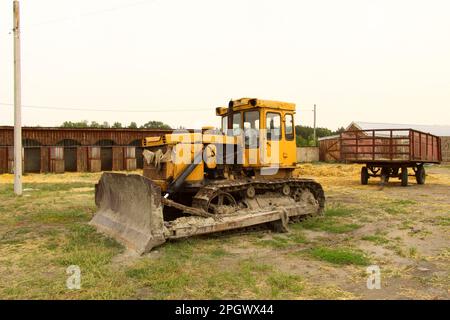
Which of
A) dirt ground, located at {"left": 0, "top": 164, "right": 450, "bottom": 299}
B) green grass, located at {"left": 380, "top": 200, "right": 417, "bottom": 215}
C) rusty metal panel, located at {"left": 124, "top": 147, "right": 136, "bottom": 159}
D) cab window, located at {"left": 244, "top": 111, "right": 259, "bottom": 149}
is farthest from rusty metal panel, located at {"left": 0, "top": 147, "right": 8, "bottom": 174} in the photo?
green grass, located at {"left": 380, "top": 200, "right": 417, "bottom": 215}

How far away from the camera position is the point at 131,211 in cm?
776

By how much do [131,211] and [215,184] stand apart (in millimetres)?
1787

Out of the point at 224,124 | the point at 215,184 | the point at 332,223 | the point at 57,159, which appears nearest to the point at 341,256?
the point at 215,184

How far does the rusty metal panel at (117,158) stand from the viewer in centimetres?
3000

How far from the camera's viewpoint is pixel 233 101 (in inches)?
381

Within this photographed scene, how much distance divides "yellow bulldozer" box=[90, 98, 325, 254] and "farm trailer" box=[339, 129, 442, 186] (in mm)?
9232

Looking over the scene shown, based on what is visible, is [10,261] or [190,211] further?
[190,211]

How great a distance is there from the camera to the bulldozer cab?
9.29 m

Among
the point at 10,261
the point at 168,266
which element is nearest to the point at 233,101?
Answer: the point at 168,266

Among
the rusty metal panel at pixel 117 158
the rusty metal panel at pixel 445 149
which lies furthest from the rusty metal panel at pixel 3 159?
the rusty metal panel at pixel 445 149
